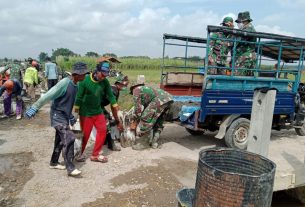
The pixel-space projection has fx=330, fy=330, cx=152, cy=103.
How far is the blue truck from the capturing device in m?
6.40

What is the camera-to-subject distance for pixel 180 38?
7980mm

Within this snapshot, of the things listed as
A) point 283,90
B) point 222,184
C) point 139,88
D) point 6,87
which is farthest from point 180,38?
point 222,184

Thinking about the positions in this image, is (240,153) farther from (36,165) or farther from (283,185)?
(36,165)

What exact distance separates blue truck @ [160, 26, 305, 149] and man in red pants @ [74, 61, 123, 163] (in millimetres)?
1821

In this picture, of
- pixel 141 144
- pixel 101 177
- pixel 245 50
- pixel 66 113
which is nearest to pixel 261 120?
pixel 101 177

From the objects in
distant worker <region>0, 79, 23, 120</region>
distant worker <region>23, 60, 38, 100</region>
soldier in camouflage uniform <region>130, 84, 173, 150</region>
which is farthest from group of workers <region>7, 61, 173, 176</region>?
distant worker <region>23, 60, 38, 100</region>

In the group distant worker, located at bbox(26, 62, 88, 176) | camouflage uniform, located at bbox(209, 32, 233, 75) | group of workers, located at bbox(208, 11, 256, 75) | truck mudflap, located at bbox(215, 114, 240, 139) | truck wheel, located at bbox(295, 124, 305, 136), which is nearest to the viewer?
distant worker, located at bbox(26, 62, 88, 176)

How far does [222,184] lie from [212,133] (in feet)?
19.8

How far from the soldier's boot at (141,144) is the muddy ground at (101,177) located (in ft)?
0.44

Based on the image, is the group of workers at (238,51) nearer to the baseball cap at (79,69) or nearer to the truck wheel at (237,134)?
the truck wheel at (237,134)

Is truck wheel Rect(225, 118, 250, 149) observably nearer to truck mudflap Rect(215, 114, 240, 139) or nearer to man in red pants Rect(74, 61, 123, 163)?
truck mudflap Rect(215, 114, 240, 139)

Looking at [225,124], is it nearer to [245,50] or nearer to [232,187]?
[245,50]

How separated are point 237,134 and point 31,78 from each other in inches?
346

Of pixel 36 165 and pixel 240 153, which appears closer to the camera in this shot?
pixel 240 153
